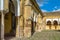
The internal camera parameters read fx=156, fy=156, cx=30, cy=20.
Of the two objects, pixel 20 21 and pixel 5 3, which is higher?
pixel 5 3

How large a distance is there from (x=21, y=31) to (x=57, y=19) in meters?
27.2

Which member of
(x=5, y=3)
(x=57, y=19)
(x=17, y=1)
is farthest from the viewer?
(x=57, y=19)

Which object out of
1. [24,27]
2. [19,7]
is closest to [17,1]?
[19,7]

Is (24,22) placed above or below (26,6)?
below

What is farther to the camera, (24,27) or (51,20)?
(51,20)

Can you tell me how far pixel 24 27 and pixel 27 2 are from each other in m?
2.41

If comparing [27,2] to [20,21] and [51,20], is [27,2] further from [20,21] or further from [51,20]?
[51,20]

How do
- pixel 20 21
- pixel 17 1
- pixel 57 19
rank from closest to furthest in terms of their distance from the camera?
pixel 17 1, pixel 20 21, pixel 57 19

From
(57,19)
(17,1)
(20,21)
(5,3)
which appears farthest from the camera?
(57,19)

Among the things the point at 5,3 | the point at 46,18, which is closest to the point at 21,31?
the point at 5,3

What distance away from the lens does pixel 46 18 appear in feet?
135

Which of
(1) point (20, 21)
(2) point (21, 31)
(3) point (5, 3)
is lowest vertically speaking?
(2) point (21, 31)

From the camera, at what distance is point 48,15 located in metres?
41.4

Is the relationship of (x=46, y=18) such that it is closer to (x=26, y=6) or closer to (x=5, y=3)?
(x=26, y=6)
